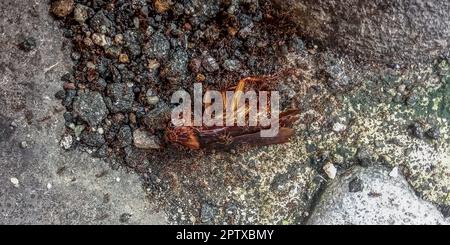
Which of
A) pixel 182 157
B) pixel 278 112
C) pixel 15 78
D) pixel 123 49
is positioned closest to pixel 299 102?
pixel 278 112

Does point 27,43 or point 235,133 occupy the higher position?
point 27,43

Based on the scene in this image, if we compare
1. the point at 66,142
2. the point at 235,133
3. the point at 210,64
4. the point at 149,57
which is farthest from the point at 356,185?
the point at 66,142

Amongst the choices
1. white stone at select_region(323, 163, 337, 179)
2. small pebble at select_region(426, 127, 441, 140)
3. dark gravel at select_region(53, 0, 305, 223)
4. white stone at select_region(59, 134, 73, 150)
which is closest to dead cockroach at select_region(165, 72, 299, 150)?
dark gravel at select_region(53, 0, 305, 223)

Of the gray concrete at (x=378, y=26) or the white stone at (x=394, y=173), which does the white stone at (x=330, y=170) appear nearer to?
the white stone at (x=394, y=173)

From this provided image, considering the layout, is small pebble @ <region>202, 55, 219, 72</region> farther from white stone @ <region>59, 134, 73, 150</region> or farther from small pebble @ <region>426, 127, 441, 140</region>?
small pebble @ <region>426, 127, 441, 140</region>

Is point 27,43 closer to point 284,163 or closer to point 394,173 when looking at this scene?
point 284,163

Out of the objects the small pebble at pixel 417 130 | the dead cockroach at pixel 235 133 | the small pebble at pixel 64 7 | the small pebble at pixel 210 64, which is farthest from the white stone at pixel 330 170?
the small pebble at pixel 64 7
